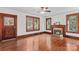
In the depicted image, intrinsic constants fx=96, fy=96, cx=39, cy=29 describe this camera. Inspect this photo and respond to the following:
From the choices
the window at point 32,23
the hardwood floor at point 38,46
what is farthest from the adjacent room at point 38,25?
the hardwood floor at point 38,46

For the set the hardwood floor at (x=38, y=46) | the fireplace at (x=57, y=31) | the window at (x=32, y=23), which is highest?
the window at (x=32, y=23)

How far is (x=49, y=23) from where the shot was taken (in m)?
8.20

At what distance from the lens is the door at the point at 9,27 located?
19.1ft

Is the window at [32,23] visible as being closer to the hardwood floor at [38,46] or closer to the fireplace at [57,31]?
the fireplace at [57,31]

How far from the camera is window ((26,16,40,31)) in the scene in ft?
24.5

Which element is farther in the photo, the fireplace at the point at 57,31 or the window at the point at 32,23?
the fireplace at the point at 57,31

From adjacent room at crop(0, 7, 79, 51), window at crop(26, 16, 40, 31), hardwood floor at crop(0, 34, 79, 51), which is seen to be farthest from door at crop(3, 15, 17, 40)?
window at crop(26, 16, 40, 31)

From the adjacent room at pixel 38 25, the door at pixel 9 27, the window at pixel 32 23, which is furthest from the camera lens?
the window at pixel 32 23

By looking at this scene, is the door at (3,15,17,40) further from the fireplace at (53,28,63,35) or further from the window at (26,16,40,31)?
the fireplace at (53,28,63,35)

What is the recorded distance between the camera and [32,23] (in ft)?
24.9

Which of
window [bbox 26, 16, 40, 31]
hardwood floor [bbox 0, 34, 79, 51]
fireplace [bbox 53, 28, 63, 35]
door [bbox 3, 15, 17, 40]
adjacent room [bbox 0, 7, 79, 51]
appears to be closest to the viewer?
hardwood floor [bbox 0, 34, 79, 51]

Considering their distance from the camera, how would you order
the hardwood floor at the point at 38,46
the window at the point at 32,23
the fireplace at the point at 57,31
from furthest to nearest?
the fireplace at the point at 57,31
the window at the point at 32,23
the hardwood floor at the point at 38,46
